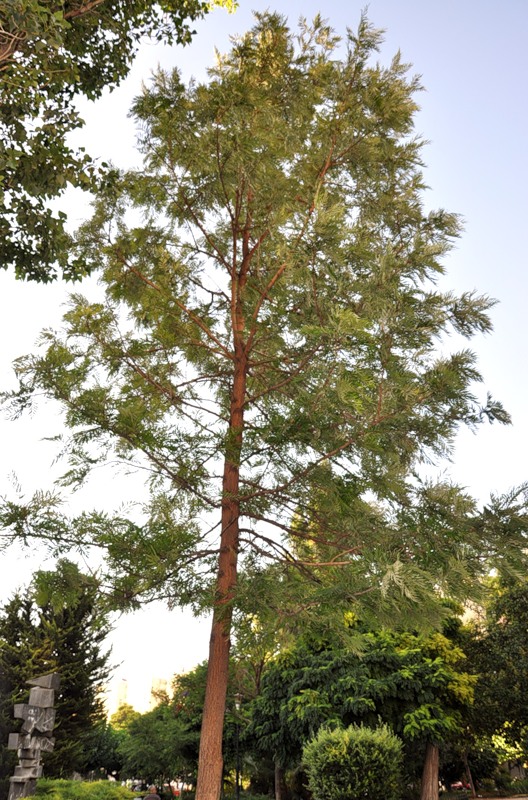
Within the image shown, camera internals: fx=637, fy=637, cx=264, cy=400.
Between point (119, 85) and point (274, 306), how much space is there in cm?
307

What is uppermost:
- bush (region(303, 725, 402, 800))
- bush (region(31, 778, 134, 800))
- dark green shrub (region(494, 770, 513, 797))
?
bush (region(303, 725, 402, 800))

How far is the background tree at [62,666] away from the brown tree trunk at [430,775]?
9183mm

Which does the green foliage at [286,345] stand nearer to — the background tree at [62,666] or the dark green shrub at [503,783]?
the background tree at [62,666]

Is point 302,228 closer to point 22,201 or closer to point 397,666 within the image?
point 22,201

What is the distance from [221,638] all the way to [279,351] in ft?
13.2

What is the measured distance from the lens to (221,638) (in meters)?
6.86

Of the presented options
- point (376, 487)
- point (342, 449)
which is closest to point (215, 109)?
point (342, 449)

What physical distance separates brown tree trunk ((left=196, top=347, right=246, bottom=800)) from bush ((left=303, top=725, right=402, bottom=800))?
26.8ft

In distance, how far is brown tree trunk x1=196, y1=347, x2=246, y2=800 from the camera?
6.36m

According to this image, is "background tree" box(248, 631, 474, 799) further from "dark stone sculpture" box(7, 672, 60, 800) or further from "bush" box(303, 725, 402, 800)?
"dark stone sculpture" box(7, 672, 60, 800)

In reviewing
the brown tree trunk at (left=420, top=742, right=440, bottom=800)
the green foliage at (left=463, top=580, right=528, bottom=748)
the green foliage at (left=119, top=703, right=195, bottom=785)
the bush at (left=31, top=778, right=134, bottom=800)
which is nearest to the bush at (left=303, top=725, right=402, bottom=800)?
the brown tree trunk at (left=420, top=742, right=440, bottom=800)

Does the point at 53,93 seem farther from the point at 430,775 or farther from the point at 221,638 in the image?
the point at 430,775

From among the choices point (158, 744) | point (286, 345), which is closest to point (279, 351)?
point (286, 345)

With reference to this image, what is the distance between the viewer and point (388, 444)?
6910 mm
